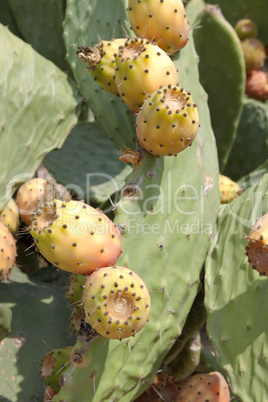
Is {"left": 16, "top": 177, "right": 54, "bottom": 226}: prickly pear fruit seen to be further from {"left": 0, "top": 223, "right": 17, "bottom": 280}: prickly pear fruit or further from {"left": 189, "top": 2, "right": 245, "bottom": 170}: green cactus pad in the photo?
{"left": 189, "top": 2, "right": 245, "bottom": 170}: green cactus pad

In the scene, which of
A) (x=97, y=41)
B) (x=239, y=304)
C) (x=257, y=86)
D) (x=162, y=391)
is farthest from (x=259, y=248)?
(x=257, y=86)

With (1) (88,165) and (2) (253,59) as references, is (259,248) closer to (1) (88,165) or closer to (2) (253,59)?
(1) (88,165)

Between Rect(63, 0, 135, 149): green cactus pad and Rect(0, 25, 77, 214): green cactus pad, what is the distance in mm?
105

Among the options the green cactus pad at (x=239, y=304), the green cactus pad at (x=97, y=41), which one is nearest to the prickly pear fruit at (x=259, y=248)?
the green cactus pad at (x=239, y=304)

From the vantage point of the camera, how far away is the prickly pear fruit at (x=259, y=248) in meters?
1.19

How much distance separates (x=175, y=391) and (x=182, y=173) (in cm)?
69

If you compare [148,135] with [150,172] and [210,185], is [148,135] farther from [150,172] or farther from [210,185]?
[210,185]

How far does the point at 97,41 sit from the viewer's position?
182 cm

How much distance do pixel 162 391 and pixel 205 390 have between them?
0.59ft

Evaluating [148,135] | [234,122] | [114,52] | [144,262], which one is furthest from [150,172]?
[234,122]

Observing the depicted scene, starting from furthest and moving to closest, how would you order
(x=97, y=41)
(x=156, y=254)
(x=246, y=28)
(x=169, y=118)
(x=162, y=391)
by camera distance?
(x=246, y=28) → (x=97, y=41) → (x=162, y=391) → (x=156, y=254) → (x=169, y=118)

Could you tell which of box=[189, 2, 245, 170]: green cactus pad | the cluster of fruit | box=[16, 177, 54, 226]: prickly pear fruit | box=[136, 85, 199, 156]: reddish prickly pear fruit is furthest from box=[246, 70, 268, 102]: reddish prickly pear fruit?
box=[136, 85, 199, 156]: reddish prickly pear fruit

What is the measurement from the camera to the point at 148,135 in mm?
1234

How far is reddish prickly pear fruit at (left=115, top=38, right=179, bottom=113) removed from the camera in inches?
48.9
